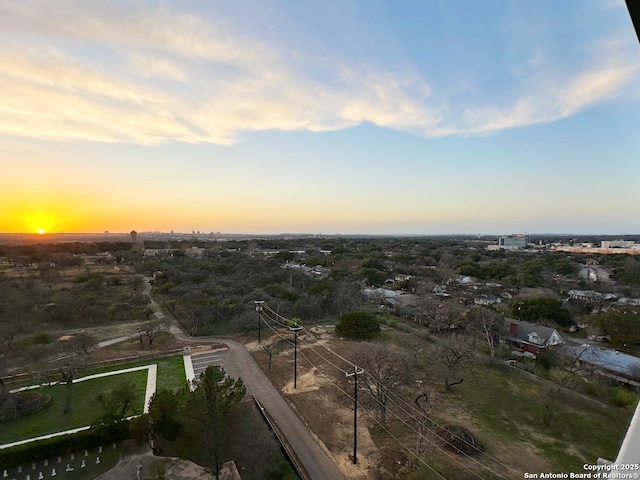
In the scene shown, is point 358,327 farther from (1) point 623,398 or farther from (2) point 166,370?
(1) point 623,398

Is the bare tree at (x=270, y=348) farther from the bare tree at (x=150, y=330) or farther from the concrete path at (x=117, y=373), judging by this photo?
the bare tree at (x=150, y=330)

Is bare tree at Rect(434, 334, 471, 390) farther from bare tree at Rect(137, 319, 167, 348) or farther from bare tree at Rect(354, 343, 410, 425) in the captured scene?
bare tree at Rect(137, 319, 167, 348)

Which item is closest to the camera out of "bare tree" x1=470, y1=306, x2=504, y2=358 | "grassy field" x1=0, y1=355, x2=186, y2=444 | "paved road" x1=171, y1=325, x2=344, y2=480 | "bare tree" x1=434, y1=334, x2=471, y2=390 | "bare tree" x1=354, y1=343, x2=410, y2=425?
"paved road" x1=171, y1=325, x2=344, y2=480

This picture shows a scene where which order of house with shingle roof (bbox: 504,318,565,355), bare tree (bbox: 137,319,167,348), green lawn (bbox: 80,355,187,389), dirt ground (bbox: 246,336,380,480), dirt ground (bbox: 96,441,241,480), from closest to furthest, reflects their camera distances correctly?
dirt ground (bbox: 96,441,241,480) < dirt ground (bbox: 246,336,380,480) < green lawn (bbox: 80,355,187,389) < bare tree (bbox: 137,319,167,348) < house with shingle roof (bbox: 504,318,565,355)

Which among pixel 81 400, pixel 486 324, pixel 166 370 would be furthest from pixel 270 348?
pixel 486 324

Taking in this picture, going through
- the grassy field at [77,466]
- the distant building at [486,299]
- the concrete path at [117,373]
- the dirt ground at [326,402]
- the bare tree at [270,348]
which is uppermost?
the distant building at [486,299]

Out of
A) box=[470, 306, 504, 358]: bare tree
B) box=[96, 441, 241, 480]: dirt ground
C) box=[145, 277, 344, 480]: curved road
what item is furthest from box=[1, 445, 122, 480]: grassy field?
box=[470, 306, 504, 358]: bare tree

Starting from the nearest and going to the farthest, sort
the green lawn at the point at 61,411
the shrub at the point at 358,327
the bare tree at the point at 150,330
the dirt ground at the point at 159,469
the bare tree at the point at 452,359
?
1. the dirt ground at the point at 159,469
2. the green lawn at the point at 61,411
3. the bare tree at the point at 452,359
4. the bare tree at the point at 150,330
5. the shrub at the point at 358,327

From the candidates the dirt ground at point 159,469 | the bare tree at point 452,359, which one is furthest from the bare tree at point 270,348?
the bare tree at point 452,359
